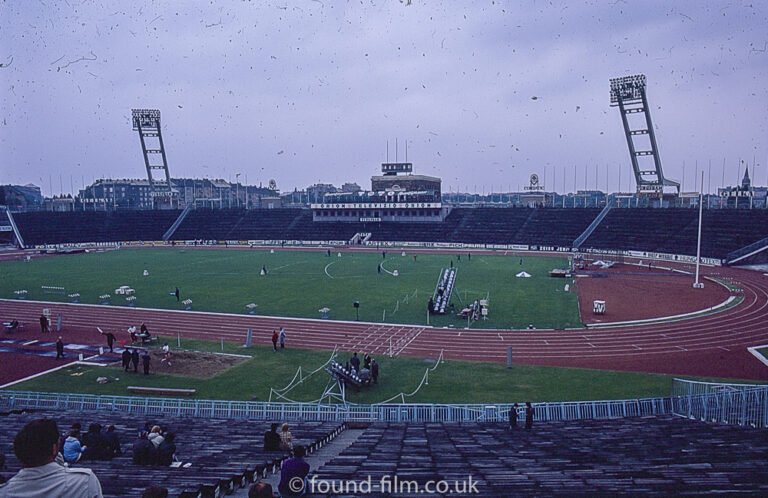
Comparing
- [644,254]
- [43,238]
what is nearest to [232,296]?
[644,254]

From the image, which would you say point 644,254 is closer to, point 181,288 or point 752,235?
point 752,235

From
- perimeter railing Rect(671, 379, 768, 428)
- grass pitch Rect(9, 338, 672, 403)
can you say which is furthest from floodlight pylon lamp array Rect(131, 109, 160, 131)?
perimeter railing Rect(671, 379, 768, 428)

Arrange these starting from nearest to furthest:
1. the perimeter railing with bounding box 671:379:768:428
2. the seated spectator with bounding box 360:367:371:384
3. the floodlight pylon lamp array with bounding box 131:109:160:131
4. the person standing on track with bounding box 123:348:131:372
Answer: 1. the perimeter railing with bounding box 671:379:768:428
2. the seated spectator with bounding box 360:367:371:384
3. the person standing on track with bounding box 123:348:131:372
4. the floodlight pylon lamp array with bounding box 131:109:160:131

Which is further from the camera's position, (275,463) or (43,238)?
(43,238)

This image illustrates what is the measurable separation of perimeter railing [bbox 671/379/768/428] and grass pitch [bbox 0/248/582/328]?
13502mm

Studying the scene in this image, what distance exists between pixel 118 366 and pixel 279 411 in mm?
10366

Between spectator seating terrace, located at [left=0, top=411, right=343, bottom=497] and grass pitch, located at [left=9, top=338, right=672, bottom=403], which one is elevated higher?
spectator seating terrace, located at [left=0, top=411, right=343, bottom=497]

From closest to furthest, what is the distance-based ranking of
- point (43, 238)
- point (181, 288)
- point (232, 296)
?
1. point (232, 296)
2. point (181, 288)
3. point (43, 238)

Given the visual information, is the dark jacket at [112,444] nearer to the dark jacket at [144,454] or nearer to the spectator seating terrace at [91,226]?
the dark jacket at [144,454]

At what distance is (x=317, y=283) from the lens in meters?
41.8

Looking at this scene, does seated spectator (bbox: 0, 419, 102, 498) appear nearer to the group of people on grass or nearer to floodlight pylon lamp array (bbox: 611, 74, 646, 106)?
the group of people on grass

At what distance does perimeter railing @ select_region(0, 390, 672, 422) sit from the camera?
47.6 ft

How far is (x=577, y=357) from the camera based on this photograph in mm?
22094

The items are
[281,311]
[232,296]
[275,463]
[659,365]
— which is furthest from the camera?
[232,296]
